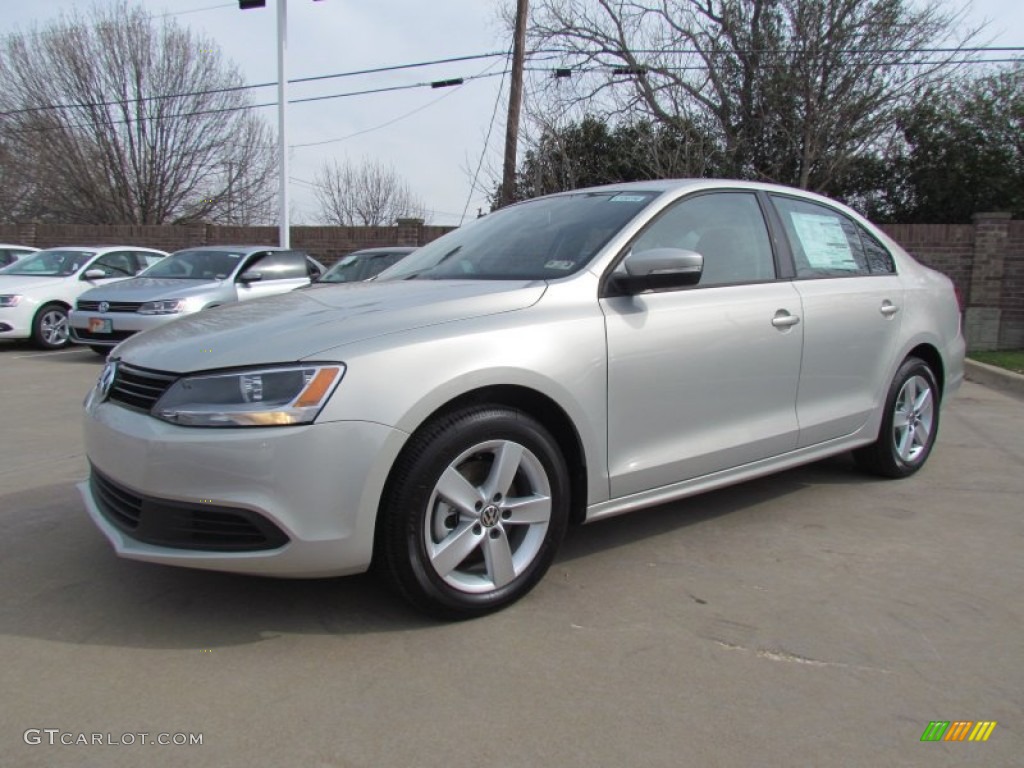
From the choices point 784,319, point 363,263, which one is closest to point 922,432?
point 784,319

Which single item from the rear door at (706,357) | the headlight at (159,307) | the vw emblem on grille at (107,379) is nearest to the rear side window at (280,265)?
the headlight at (159,307)

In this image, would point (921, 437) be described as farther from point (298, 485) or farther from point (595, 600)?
point (298, 485)

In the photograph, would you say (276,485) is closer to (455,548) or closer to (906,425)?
(455,548)

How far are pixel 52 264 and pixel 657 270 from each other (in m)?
11.4

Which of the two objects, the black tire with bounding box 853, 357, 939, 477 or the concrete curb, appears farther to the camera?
the concrete curb

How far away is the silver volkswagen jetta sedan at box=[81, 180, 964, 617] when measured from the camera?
2406mm

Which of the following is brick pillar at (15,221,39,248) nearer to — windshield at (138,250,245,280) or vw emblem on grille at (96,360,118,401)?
windshield at (138,250,245,280)

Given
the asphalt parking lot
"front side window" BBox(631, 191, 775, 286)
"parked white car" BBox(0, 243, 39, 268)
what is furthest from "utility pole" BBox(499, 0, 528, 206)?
the asphalt parking lot

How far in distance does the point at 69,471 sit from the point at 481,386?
322 centimetres

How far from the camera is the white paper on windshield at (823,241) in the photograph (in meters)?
4.05

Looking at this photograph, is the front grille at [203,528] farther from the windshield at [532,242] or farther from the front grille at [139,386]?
the windshield at [532,242]

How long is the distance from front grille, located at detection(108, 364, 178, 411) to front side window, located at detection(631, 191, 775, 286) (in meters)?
1.94

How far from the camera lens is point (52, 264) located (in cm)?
1153

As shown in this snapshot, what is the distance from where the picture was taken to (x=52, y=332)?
35.6 ft
